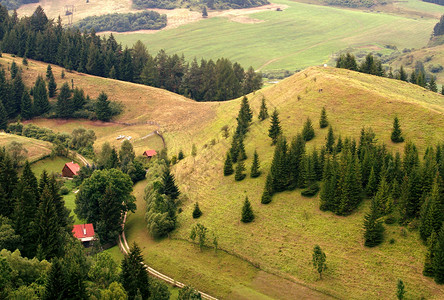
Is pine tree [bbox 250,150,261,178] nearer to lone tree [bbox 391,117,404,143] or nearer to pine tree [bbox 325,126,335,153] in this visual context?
pine tree [bbox 325,126,335,153]

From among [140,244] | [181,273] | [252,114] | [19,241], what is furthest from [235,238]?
[252,114]

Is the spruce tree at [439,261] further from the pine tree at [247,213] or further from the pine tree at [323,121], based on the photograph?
the pine tree at [323,121]

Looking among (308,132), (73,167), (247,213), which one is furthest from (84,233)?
(308,132)

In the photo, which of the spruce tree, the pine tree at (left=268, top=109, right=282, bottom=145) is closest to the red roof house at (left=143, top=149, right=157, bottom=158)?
the pine tree at (left=268, top=109, right=282, bottom=145)

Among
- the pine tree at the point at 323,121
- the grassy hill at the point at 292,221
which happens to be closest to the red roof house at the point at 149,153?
the grassy hill at the point at 292,221

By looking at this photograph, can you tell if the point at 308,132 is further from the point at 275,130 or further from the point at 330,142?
the point at 275,130

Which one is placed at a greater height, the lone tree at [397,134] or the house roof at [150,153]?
the lone tree at [397,134]

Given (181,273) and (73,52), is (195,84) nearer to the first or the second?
(73,52)
